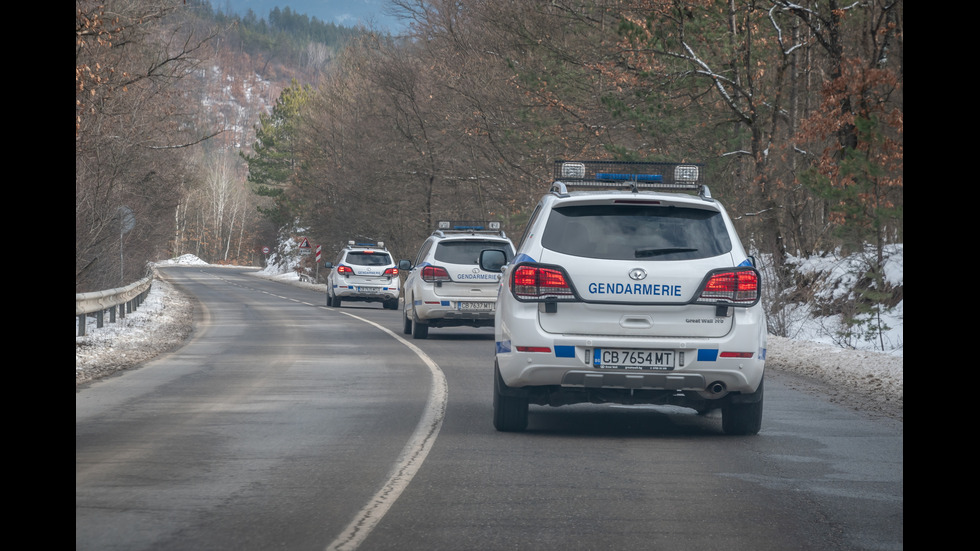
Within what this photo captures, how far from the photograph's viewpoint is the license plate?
8.61 m

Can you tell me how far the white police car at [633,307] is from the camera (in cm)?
864

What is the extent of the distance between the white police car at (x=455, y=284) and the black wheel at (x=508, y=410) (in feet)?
35.7

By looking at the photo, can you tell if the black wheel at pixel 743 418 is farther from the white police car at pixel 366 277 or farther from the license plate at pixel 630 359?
the white police car at pixel 366 277

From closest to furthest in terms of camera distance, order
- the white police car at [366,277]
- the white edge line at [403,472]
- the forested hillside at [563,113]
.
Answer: the white edge line at [403,472], the forested hillside at [563,113], the white police car at [366,277]

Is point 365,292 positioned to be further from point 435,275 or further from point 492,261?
point 492,261

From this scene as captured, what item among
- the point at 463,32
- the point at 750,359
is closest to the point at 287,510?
the point at 750,359

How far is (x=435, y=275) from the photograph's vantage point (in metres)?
20.5

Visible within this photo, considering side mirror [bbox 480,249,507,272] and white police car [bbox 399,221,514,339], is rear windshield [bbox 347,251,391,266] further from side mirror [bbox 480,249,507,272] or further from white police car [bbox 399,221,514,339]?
side mirror [bbox 480,249,507,272]

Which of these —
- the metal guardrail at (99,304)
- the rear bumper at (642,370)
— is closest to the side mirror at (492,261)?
the rear bumper at (642,370)

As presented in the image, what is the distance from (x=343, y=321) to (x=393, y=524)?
2169 cm
